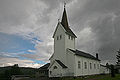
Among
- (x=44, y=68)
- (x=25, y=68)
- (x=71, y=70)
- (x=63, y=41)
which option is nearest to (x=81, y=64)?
(x=71, y=70)

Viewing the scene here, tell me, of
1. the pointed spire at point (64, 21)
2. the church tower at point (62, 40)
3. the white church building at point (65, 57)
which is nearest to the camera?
the white church building at point (65, 57)

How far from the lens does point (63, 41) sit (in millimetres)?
34562

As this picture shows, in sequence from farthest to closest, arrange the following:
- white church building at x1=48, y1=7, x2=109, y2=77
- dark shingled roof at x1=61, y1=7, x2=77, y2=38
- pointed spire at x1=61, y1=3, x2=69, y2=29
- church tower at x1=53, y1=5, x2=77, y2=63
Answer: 1. pointed spire at x1=61, y1=3, x2=69, y2=29
2. dark shingled roof at x1=61, y1=7, x2=77, y2=38
3. church tower at x1=53, y1=5, x2=77, y2=63
4. white church building at x1=48, y1=7, x2=109, y2=77

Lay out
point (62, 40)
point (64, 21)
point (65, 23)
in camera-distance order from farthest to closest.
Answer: point (64, 21), point (65, 23), point (62, 40)

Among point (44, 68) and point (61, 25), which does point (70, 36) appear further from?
point (44, 68)

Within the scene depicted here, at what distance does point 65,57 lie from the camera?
111ft

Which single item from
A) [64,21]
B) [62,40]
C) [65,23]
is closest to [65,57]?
[62,40]

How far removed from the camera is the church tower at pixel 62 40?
34.4 m

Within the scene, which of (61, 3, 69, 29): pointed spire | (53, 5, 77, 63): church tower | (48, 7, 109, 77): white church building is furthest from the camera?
(61, 3, 69, 29): pointed spire

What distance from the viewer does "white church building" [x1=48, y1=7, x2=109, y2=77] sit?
32325 mm

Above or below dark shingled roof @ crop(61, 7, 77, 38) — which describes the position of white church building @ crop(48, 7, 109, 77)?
below

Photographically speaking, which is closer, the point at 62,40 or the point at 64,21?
the point at 62,40

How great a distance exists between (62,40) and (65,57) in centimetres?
441

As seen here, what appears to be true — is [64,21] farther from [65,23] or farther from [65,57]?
[65,57]
